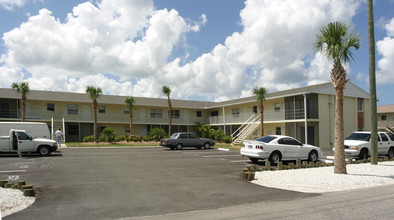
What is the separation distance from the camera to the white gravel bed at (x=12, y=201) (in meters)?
6.70

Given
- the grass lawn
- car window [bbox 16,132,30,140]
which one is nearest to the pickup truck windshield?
the grass lawn

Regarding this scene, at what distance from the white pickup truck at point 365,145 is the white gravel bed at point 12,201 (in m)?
16.2

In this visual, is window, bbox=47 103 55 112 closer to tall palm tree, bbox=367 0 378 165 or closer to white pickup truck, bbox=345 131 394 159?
white pickup truck, bbox=345 131 394 159

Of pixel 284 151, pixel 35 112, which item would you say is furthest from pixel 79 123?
pixel 284 151

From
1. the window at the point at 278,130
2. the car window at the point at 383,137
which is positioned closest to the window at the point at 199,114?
the window at the point at 278,130

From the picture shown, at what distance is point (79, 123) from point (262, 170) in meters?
30.7

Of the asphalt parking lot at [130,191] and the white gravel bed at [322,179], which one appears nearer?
the asphalt parking lot at [130,191]

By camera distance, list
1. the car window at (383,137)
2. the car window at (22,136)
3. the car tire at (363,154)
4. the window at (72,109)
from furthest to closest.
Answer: the window at (72,109)
the car window at (22,136)
the car window at (383,137)
the car tire at (363,154)

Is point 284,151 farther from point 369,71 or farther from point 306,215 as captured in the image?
point 306,215

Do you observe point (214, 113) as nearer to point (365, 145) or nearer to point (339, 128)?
point (365, 145)

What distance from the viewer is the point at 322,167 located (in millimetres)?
14477

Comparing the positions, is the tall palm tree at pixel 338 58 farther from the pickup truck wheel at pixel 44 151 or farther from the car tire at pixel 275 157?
the pickup truck wheel at pixel 44 151

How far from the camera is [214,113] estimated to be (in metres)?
47.3

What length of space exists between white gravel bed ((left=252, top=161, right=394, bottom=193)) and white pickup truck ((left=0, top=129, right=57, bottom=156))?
1410cm
